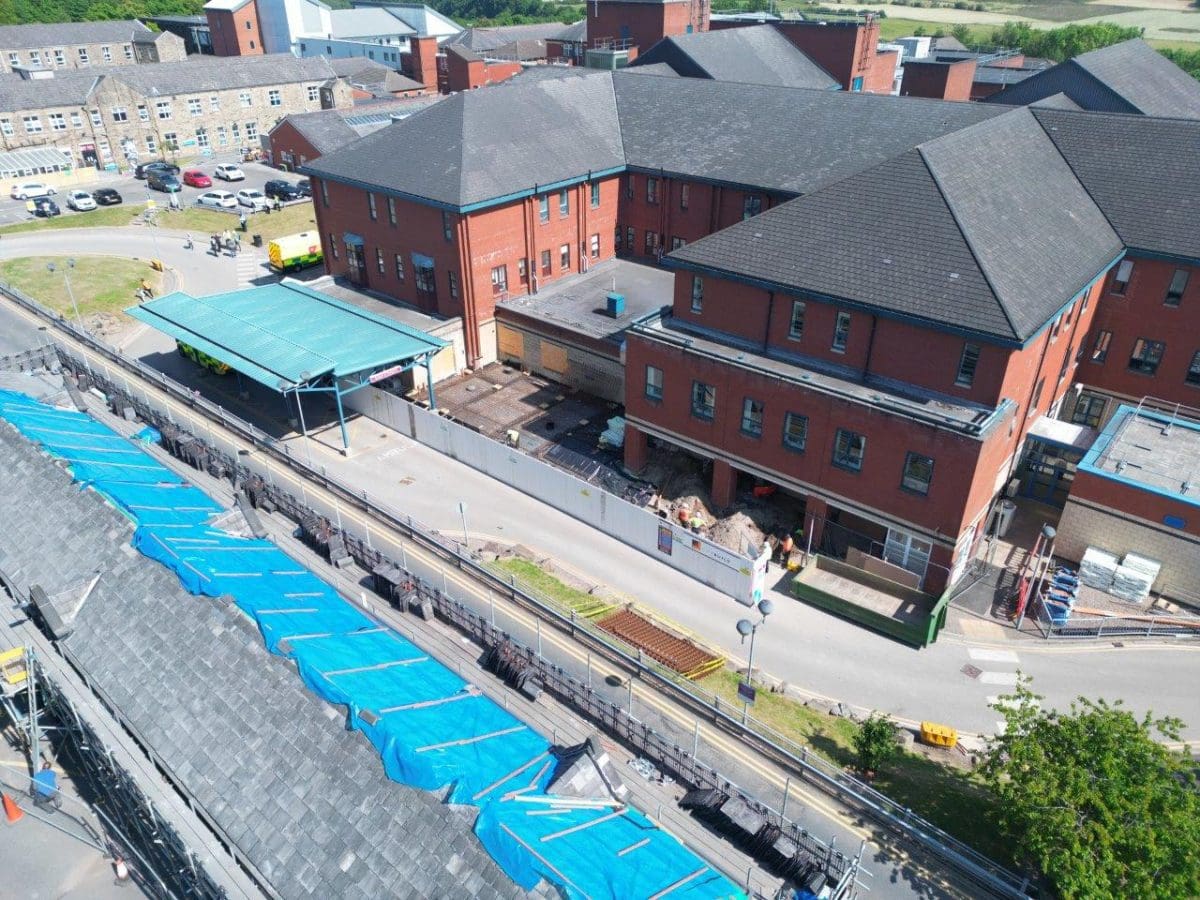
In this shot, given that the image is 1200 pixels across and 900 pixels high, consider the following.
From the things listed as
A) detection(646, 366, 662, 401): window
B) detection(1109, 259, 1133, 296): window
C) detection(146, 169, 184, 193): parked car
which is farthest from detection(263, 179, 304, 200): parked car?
detection(1109, 259, 1133, 296): window

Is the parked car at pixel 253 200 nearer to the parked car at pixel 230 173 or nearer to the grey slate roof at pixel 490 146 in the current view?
the parked car at pixel 230 173

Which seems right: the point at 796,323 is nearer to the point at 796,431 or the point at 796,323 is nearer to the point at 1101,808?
the point at 796,431

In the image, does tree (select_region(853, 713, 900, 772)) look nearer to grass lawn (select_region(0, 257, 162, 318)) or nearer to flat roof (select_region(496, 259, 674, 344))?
flat roof (select_region(496, 259, 674, 344))

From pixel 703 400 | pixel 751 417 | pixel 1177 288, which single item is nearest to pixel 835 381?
pixel 751 417

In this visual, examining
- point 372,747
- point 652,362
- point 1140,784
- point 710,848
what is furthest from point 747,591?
point 372,747

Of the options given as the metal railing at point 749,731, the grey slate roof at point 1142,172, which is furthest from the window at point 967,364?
the metal railing at point 749,731

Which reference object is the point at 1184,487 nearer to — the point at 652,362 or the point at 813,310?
the point at 813,310
